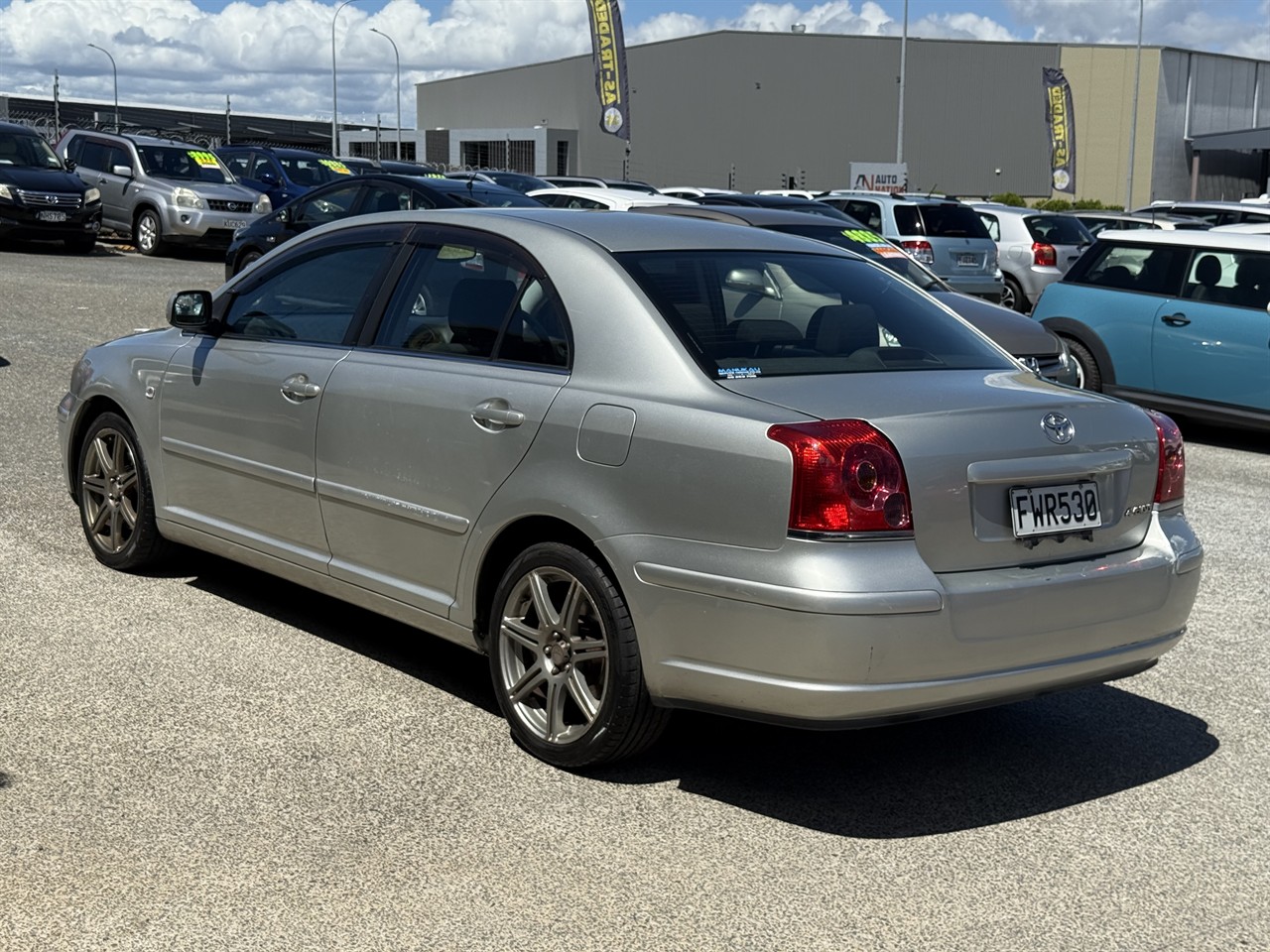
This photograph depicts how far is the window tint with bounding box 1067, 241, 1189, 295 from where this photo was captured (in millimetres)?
12195

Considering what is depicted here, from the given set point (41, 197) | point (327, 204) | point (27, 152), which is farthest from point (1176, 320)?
point (27, 152)

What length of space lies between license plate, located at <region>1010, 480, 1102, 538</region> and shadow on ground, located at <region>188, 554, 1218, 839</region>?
0.81 m

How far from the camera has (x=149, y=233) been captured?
25.4 m

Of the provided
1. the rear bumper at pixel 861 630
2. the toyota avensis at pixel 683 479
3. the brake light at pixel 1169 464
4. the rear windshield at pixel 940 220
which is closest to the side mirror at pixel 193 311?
Answer: the toyota avensis at pixel 683 479

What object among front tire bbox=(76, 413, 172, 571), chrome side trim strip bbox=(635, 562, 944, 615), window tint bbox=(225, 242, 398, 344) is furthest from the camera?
front tire bbox=(76, 413, 172, 571)

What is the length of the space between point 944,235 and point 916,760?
16586 millimetres

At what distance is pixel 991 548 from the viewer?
4297 mm

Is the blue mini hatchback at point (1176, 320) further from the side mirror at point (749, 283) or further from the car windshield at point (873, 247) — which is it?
the side mirror at point (749, 283)

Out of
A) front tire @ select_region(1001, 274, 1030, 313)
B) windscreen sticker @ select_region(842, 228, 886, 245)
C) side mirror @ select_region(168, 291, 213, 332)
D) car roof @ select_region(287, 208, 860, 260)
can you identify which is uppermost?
car roof @ select_region(287, 208, 860, 260)

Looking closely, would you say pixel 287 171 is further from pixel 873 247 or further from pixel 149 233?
pixel 873 247

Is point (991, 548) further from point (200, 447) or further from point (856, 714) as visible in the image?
point (200, 447)

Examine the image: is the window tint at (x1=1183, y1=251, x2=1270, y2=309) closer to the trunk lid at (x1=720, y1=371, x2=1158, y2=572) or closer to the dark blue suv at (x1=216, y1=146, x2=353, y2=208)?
the trunk lid at (x1=720, y1=371, x2=1158, y2=572)

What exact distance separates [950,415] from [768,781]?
1216 mm

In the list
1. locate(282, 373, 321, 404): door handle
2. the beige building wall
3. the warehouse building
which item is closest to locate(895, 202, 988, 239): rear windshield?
locate(282, 373, 321, 404): door handle
